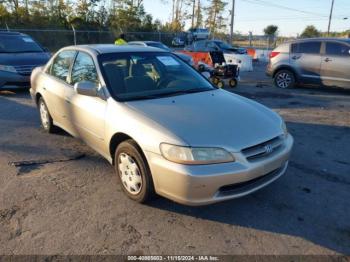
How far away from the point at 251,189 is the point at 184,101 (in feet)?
4.22

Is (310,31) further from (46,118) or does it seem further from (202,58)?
(46,118)

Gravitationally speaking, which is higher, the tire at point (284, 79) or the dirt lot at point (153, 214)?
the tire at point (284, 79)

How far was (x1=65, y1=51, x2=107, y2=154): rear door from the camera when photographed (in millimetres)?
4008

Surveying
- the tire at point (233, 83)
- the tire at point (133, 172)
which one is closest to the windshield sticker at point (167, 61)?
the tire at point (133, 172)

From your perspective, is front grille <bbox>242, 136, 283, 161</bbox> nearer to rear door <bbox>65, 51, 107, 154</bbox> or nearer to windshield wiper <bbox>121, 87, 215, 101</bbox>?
windshield wiper <bbox>121, 87, 215, 101</bbox>

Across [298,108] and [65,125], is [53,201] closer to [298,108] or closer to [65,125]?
[65,125]

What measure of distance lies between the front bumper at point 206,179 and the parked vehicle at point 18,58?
742cm

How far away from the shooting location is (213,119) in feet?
11.5

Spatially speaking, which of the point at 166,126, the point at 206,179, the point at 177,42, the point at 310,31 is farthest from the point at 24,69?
the point at 310,31

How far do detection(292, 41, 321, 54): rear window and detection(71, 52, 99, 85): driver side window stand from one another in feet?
27.4

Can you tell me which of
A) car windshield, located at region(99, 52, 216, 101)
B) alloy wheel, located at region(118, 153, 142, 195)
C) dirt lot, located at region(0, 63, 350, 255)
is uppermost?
car windshield, located at region(99, 52, 216, 101)

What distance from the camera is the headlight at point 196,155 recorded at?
304 cm

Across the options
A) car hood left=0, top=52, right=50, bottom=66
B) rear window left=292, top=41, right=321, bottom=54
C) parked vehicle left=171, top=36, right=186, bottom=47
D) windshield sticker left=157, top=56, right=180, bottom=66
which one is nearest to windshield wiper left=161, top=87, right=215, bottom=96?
windshield sticker left=157, top=56, right=180, bottom=66

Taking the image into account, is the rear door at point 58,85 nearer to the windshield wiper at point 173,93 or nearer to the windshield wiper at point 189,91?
the windshield wiper at point 173,93
